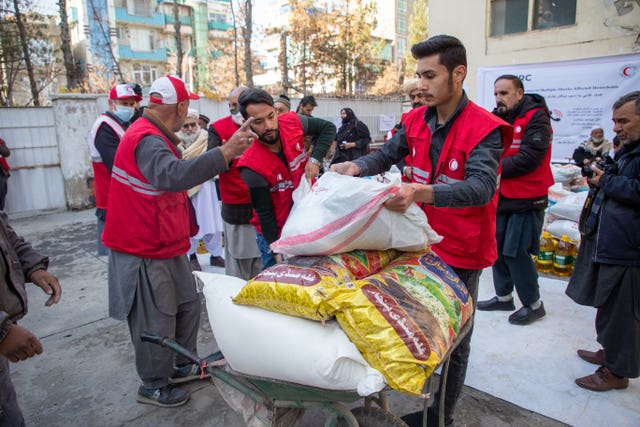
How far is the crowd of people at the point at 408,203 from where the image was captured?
191 cm

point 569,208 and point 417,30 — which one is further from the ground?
point 417,30

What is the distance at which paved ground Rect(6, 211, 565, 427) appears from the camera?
249 centimetres

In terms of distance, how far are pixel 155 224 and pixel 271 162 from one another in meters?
0.77

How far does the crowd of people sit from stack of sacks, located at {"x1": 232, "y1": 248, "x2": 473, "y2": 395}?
0.31 meters

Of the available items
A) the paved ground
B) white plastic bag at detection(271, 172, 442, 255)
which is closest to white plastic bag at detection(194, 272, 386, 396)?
white plastic bag at detection(271, 172, 442, 255)

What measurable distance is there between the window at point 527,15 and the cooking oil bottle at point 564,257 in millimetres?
5113

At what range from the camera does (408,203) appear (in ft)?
5.53

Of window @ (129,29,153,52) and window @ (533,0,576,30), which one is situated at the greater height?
window @ (129,29,153,52)

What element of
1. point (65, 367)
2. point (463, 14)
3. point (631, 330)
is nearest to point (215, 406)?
point (65, 367)

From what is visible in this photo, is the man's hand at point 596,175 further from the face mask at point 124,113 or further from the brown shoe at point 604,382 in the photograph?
the face mask at point 124,113

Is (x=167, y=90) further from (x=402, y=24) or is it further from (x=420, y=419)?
(x=402, y=24)

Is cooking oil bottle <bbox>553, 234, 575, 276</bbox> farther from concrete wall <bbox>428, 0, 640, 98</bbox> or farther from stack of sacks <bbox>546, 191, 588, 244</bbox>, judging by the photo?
concrete wall <bbox>428, 0, 640, 98</bbox>

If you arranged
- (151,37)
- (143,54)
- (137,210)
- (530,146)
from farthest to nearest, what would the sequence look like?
(151,37) → (143,54) → (530,146) → (137,210)

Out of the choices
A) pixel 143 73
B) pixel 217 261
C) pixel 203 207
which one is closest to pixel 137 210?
pixel 203 207
